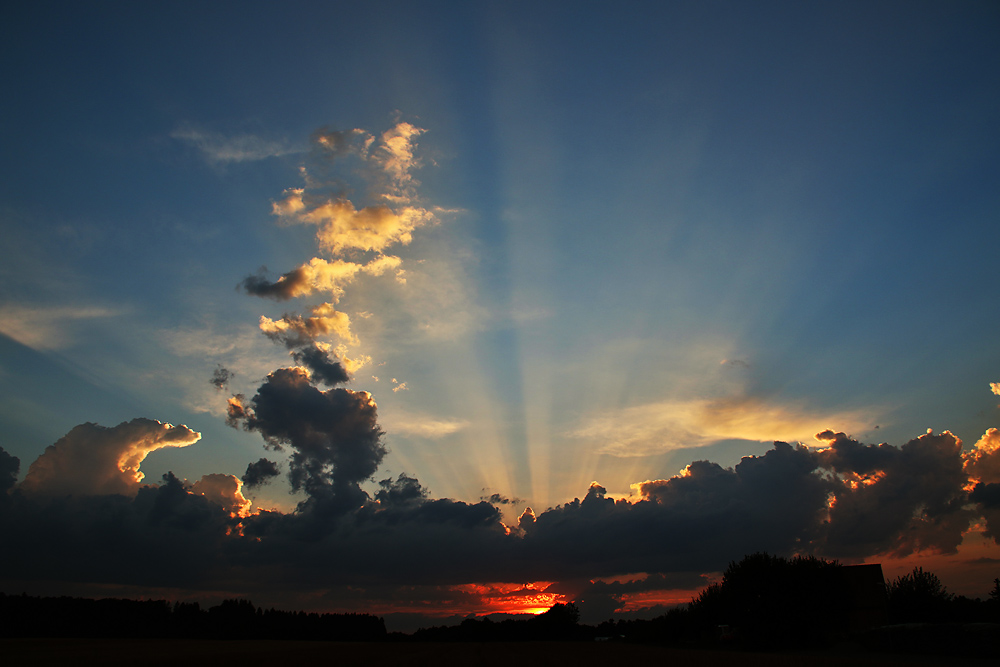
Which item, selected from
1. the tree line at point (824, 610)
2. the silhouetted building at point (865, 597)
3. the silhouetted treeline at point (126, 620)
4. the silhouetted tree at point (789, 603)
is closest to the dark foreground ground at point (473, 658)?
the tree line at point (824, 610)

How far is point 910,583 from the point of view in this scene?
82688mm

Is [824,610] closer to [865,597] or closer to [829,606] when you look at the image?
[829,606]

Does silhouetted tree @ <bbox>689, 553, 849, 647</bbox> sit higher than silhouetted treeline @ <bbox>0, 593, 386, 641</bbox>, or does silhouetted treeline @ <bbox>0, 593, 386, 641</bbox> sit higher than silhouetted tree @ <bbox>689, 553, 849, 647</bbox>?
silhouetted tree @ <bbox>689, 553, 849, 647</bbox>

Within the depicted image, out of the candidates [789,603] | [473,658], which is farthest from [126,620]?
[789,603]

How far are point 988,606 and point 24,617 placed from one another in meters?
210

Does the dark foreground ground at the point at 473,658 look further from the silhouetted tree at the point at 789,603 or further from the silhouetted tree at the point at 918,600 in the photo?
the silhouetted tree at the point at 918,600

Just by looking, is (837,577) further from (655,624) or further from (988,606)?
(655,624)

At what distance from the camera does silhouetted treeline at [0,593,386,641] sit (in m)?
137

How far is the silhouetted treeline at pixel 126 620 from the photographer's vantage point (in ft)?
451

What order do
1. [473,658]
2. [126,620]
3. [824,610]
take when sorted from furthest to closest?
1. [126,620]
2. [824,610]
3. [473,658]

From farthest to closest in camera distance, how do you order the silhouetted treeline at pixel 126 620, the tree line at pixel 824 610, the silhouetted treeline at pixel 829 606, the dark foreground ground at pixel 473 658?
the silhouetted treeline at pixel 126 620 < the silhouetted treeline at pixel 829 606 < the tree line at pixel 824 610 < the dark foreground ground at pixel 473 658

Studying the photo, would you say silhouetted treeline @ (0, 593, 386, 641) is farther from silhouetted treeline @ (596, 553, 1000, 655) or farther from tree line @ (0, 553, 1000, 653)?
silhouetted treeline @ (596, 553, 1000, 655)

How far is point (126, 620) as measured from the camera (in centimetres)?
15562

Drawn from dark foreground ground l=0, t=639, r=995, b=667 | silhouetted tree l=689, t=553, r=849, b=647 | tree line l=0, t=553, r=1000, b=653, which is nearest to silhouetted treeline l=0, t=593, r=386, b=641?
dark foreground ground l=0, t=639, r=995, b=667
